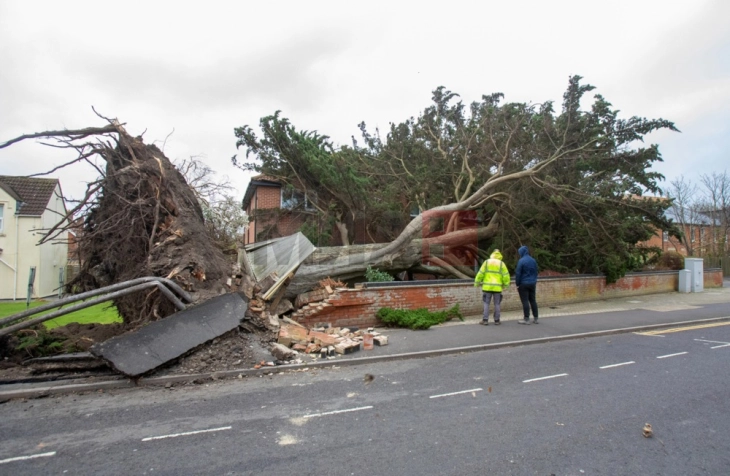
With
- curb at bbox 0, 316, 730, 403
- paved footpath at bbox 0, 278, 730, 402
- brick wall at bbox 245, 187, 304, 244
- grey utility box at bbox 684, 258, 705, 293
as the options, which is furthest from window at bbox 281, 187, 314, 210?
grey utility box at bbox 684, 258, 705, 293

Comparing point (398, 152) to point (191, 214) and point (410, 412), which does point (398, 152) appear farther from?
point (410, 412)

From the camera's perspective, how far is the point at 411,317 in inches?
370

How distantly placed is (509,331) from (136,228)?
8.02 meters

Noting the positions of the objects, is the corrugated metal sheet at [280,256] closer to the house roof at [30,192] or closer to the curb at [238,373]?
the curb at [238,373]

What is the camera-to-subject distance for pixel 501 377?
580 cm

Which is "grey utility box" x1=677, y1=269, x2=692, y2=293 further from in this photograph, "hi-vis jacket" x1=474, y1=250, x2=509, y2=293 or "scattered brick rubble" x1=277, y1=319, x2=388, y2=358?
"scattered brick rubble" x1=277, y1=319, x2=388, y2=358

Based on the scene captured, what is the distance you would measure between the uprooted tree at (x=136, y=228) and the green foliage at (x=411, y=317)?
12.1ft

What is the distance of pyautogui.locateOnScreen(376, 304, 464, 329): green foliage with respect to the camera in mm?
9234

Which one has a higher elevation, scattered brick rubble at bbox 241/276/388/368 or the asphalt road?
scattered brick rubble at bbox 241/276/388/368

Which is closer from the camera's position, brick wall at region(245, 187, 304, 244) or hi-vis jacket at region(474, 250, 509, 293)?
hi-vis jacket at region(474, 250, 509, 293)

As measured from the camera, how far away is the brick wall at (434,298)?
948 cm

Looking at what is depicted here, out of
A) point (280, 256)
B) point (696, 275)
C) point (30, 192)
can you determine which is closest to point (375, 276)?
point (280, 256)

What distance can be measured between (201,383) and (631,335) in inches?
338

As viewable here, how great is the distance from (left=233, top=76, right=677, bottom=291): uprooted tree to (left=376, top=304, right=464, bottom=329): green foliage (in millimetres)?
2109
